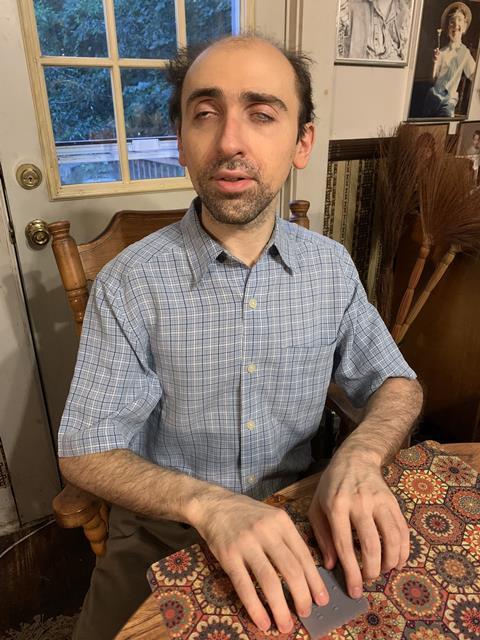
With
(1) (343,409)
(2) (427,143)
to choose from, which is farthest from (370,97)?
(1) (343,409)

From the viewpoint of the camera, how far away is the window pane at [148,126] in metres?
1.39

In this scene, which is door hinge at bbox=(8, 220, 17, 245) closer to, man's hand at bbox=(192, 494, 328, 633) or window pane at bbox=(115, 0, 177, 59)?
window pane at bbox=(115, 0, 177, 59)

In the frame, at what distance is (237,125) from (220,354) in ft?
1.44

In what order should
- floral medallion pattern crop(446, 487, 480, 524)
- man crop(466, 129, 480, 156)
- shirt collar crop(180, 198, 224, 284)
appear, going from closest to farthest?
1. floral medallion pattern crop(446, 487, 480, 524)
2. shirt collar crop(180, 198, 224, 284)
3. man crop(466, 129, 480, 156)

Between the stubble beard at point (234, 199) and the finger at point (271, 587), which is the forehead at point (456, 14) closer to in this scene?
the stubble beard at point (234, 199)

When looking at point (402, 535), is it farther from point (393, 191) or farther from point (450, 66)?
point (450, 66)

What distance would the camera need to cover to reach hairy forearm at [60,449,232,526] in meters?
0.70

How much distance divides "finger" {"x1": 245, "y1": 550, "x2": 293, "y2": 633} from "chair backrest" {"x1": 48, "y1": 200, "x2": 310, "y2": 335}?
73 centimetres

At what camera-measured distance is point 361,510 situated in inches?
25.8

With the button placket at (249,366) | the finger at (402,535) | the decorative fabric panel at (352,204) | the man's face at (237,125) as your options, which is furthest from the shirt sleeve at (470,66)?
the finger at (402,535)

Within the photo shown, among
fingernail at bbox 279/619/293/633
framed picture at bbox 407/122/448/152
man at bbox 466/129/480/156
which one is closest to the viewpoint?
fingernail at bbox 279/619/293/633

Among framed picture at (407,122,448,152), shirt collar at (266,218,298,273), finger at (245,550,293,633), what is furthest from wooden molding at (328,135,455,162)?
finger at (245,550,293,633)

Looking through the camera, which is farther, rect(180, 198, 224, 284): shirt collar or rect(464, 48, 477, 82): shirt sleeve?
rect(464, 48, 477, 82): shirt sleeve

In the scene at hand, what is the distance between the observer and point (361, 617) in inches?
21.7
